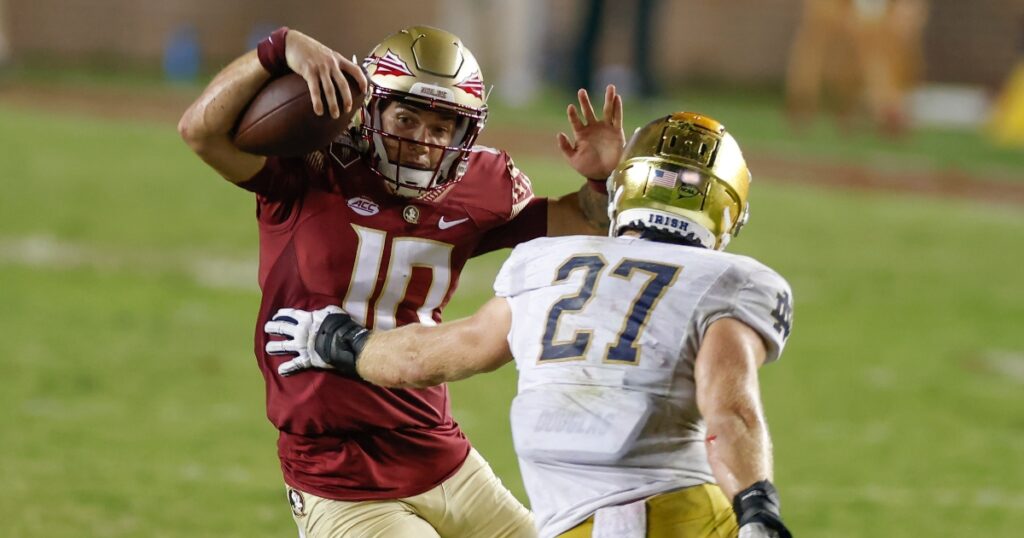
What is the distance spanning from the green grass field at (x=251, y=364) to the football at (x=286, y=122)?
2.51 m

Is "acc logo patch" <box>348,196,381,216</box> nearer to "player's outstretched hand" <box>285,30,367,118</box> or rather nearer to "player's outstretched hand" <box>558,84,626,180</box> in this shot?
"player's outstretched hand" <box>285,30,367,118</box>

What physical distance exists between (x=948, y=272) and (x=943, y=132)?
10.5 metres

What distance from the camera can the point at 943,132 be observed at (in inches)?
874

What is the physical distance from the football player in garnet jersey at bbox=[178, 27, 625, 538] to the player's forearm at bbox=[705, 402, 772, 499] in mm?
1095

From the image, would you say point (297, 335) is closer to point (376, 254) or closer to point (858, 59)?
point (376, 254)

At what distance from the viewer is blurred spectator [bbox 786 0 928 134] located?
20578 millimetres

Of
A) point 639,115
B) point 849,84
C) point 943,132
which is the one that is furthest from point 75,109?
point 943,132

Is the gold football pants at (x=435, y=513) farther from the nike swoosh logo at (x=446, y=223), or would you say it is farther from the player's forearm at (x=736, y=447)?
the player's forearm at (x=736, y=447)

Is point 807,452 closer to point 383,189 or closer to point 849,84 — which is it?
point 383,189

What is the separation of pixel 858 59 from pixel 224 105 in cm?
1892

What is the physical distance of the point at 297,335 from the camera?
3.45m

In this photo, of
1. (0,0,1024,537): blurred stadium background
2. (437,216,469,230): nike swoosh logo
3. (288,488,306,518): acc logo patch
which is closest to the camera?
(288,488,306,518): acc logo patch

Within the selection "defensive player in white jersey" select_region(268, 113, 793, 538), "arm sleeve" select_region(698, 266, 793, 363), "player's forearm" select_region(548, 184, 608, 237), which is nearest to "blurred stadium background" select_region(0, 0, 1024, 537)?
"player's forearm" select_region(548, 184, 608, 237)

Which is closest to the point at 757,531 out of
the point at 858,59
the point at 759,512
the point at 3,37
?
the point at 759,512
